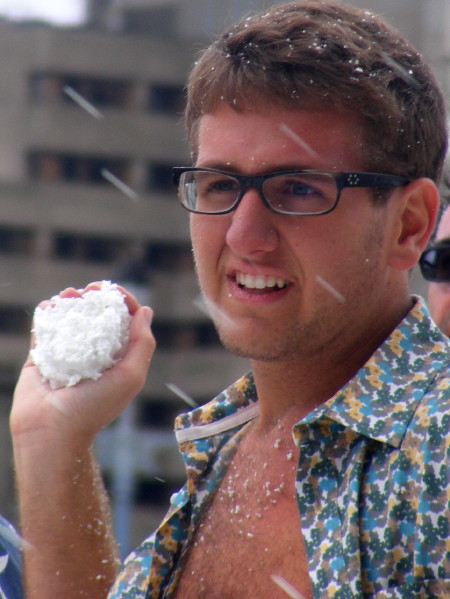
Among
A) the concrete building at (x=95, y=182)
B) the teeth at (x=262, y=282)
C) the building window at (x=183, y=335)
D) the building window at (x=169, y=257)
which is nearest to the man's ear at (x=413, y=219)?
the teeth at (x=262, y=282)

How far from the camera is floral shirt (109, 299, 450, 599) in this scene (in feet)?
5.04

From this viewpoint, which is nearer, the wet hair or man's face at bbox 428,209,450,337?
the wet hair

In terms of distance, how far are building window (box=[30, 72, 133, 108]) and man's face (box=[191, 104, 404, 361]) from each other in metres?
10.8

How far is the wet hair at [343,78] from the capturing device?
75.8 inches

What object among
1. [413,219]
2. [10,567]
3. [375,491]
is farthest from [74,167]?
[375,491]

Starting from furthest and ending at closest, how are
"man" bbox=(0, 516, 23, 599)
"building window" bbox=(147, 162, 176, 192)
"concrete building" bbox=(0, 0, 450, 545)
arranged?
"building window" bbox=(147, 162, 176, 192)
"concrete building" bbox=(0, 0, 450, 545)
"man" bbox=(0, 516, 23, 599)

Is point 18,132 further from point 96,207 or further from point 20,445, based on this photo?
point 20,445

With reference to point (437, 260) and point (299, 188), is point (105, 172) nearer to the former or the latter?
point (437, 260)

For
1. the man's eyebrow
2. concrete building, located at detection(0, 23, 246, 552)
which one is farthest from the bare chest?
concrete building, located at detection(0, 23, 246, 552)

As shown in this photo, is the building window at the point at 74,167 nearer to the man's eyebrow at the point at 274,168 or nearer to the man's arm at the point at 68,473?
the man's arm at the point at 68,473

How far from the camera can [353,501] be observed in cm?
163

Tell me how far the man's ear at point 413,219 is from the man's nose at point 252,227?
0.93ft

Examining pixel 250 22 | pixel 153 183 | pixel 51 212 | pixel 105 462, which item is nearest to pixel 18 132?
pixel 51 212

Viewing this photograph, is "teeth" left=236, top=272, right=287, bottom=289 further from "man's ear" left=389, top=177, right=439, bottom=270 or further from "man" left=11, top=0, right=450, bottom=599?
"man's ear" left=389, top=177, right=439, bottom=270
